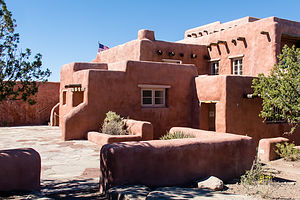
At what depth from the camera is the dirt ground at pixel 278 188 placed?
578 cm

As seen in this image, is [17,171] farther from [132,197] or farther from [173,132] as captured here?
[173,132]

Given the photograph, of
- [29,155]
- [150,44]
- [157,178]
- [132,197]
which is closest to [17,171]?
[29,155]

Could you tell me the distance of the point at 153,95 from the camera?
1362 centimetres

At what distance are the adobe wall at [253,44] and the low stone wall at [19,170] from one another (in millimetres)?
12823

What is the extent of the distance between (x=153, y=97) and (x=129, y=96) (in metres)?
1.33

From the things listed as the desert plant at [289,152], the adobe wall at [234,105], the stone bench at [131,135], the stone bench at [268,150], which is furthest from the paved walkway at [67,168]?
the desert plant at [289,152]

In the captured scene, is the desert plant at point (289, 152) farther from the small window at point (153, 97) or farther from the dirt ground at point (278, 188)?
the small window at point (153, 97)

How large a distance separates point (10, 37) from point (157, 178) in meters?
3.77

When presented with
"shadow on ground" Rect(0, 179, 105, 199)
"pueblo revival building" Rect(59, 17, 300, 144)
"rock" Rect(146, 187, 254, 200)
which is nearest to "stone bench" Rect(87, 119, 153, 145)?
"pueblo revival building" Rect(59, 17, 300, 144)

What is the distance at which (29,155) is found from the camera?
17.1 ft

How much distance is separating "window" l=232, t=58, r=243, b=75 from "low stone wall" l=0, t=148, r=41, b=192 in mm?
13813

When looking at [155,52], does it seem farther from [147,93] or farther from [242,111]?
[242,111]

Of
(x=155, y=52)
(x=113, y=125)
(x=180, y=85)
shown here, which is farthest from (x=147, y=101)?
(x=155, y=52)

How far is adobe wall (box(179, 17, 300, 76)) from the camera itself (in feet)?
49.1
